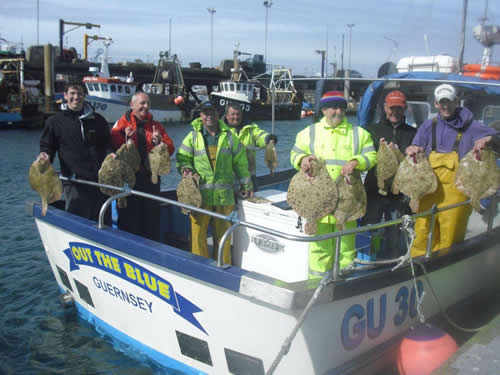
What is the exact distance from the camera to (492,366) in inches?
133

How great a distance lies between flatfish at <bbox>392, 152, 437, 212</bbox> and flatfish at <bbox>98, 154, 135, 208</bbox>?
2268 mm

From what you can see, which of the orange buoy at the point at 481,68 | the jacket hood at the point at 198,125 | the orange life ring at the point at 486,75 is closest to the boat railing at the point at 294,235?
the jacket hood at the point at 198,125

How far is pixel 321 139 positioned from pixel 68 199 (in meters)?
2.53

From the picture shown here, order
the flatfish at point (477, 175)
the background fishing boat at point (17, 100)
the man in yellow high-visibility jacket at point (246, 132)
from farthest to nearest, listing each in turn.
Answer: the background fishing boat at point (17, 100)
the man in yellow high-visibility jacket at point (246, 132)
the flatfish at point (477, 175)

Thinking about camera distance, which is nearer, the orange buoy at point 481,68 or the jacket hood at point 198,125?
the jacket hood at point 198,125

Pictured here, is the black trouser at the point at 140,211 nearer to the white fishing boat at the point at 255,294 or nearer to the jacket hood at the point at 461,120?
the white fishing boat at the point at 255,294

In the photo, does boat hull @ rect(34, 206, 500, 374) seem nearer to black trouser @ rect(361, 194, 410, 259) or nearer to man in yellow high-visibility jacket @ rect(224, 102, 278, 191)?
black trouser @ rect(361, 194, 410, 259)

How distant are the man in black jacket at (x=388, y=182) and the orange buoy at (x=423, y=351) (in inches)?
35.6

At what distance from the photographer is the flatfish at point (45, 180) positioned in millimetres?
3924

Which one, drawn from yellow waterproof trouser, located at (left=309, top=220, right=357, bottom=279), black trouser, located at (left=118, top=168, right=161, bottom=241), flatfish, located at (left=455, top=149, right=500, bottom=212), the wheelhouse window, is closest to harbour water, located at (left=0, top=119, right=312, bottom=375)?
black trouser, located at (left=118, top=168, right=161, bottom=241)

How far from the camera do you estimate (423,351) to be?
11.4ft

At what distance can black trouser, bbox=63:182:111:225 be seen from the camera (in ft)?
14.5

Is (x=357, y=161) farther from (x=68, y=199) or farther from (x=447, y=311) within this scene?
(x=68, y=199)

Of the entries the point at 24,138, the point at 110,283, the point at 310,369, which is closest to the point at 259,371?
the point at 310,369
